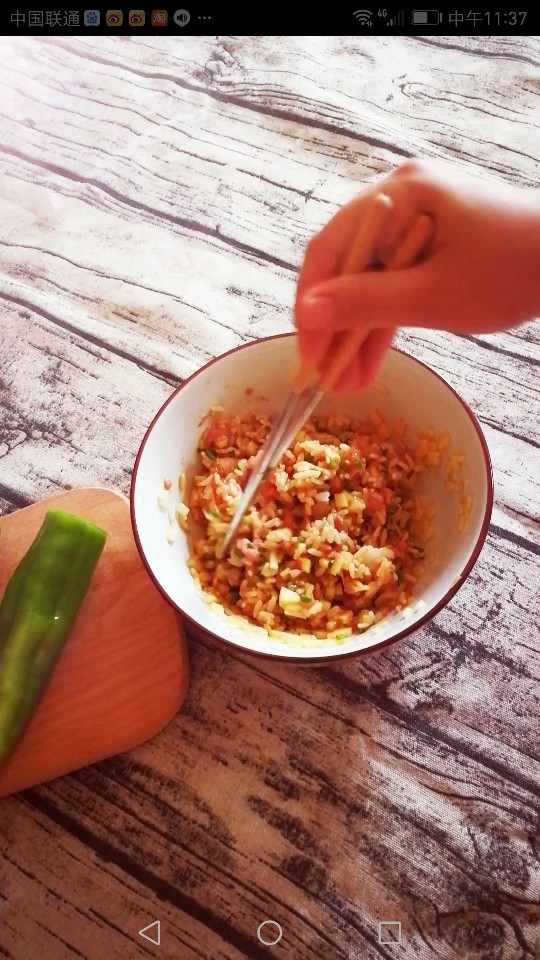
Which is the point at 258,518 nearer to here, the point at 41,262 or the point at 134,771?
the point at 134,771

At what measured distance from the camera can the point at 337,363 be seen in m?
0.79

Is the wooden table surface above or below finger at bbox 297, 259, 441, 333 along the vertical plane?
below

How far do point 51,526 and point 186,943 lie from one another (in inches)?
21.3

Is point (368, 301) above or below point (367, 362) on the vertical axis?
above

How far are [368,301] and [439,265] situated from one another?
8 centimetres
